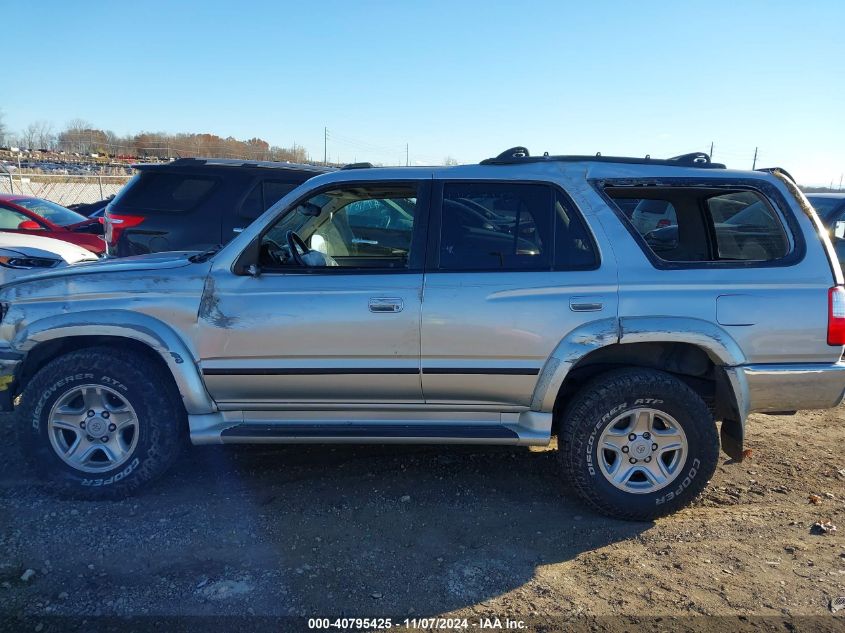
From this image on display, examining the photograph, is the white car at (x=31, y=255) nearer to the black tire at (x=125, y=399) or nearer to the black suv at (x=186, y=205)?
the black suv at (x=186, y=205)

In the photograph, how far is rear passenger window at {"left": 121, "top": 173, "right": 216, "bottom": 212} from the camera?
20.8 feet

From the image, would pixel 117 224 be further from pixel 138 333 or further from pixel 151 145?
pixel 151 145

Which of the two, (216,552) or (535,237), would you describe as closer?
(216,552)

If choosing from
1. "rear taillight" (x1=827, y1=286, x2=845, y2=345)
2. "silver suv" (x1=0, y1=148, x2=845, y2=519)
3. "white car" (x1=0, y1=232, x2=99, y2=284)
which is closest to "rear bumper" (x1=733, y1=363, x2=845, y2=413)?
"silver suv" (x1=0, y1=148, x2=845, y2=519)

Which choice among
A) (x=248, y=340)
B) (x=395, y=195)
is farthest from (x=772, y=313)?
(x=248, y=340)

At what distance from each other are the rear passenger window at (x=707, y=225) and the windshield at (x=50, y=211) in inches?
362

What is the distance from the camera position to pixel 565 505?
379 centimetres

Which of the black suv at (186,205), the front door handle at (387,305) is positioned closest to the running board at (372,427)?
the front door handle at (387,305)

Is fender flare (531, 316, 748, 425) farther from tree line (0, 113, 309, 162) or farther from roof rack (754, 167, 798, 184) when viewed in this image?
tree line (0, 113, 309, 162)

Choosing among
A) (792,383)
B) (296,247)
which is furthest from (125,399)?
(792,383)

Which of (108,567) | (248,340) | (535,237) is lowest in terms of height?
(108,567)

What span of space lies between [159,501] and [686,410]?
3.05 m

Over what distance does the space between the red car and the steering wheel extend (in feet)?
21.4

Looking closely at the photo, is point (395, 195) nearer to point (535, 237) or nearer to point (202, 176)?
point (535, 237)
